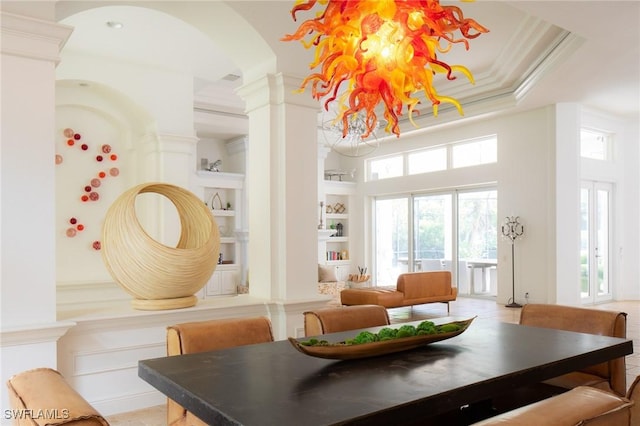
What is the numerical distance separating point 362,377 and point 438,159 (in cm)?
923

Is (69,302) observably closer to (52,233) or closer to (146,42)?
(146,42)

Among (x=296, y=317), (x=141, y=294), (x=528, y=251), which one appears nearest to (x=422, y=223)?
(x=528, y=251)

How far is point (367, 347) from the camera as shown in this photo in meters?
1.92

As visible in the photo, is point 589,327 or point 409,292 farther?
point 409,292

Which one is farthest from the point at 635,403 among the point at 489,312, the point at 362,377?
the point at 489,312

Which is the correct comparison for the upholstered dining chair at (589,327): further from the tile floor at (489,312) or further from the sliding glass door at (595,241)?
the sliding glass door at (595,241)

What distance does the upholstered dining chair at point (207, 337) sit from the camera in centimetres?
219

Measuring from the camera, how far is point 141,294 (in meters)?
3.39

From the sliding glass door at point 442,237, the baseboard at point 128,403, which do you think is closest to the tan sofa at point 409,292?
the sliding glass door at point 442,237

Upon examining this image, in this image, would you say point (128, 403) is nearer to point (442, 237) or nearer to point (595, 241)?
point (442, 237)

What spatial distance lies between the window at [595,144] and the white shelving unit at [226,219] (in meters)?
6.18

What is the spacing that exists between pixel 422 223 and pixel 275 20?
7.78 m

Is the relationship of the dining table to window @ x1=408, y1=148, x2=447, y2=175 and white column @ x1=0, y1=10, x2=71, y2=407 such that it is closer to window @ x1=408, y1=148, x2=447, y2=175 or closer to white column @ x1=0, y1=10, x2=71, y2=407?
white column @ x1=0, y1=10, x2=71, y2=407

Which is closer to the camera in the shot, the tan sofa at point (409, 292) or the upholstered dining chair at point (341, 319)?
the upholstered dining chair at point (341, 319)
